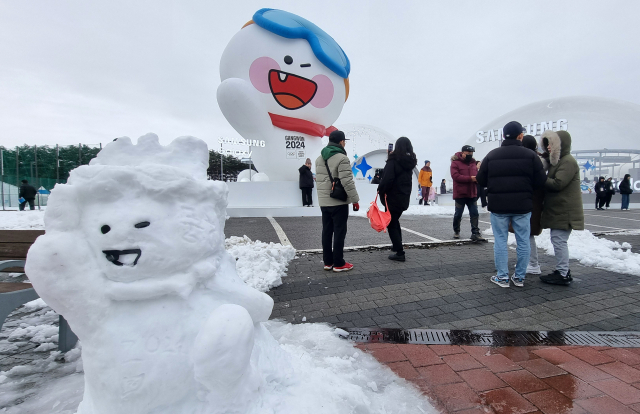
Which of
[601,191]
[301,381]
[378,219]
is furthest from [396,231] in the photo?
[601,191]

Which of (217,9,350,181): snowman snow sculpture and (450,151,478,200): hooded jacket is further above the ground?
(217,9,350,181): snowman snow sculpture

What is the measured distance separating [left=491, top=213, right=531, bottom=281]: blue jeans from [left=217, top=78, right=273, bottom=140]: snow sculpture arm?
28.9ft

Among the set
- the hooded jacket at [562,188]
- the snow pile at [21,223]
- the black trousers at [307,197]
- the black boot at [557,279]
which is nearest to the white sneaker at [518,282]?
the black boot at [557,279]

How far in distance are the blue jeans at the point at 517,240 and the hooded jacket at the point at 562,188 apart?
0.35 metres

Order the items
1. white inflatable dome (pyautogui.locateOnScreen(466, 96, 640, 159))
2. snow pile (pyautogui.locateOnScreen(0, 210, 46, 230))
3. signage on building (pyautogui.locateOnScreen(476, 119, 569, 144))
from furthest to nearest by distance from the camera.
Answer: white inflatable dome (pyautogui.locateOnScreen(466, 96, 640, 159))
signage on building (pyautogui.locateOnScreen(476, 119, 569, 144))
snow pile (pyautogui.locateOnScreen(0, 210, 46, 230))

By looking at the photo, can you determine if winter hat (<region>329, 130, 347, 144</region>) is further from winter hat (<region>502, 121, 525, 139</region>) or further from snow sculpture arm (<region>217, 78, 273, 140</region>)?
snow sculpture arm (<region>217, 78, 273, 140</region>)

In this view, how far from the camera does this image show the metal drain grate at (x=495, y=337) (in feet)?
8.25

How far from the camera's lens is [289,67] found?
1083cm

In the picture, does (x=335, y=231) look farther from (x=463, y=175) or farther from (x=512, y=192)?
(x=463, y=175)

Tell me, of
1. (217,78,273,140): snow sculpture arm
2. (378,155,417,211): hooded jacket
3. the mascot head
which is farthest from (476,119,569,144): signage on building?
(378,155,417,211): hooded jacket

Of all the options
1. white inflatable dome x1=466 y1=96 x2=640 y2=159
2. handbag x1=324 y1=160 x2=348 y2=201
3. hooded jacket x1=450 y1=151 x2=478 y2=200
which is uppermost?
white inflatable dome x1=466 y1=96 x2=640 y2=159

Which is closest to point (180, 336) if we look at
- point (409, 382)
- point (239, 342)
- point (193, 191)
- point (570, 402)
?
point (239, 342)

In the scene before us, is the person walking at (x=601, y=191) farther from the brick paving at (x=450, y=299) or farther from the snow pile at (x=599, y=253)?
the brick paving at (x=450, y=299)

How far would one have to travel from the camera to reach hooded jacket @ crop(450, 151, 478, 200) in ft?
19.8
